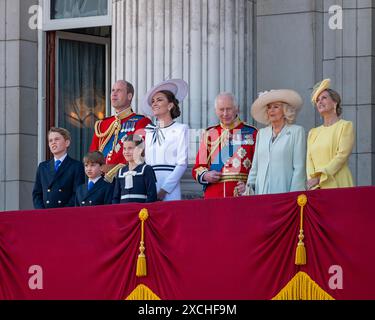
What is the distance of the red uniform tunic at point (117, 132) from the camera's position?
661 inches

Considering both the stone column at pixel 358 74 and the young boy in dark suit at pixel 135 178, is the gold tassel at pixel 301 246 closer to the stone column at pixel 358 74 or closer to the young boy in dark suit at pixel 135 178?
the young boy in dark suit at pixel 135 178

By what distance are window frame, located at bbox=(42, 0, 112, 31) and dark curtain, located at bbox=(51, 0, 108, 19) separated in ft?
0.18

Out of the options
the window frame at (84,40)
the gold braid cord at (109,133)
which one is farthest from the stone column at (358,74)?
the window frame at (84,40)

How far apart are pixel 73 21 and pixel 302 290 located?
7285mm

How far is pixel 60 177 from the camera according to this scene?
16734mm

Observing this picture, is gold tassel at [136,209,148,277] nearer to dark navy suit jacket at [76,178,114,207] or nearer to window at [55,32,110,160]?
dark navy suit jacket at [76,178,114,207]

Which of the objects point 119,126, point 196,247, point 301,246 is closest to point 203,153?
point 119,126

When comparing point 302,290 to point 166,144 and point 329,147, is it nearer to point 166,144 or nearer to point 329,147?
point 329,147

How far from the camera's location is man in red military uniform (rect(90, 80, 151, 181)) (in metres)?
16.8

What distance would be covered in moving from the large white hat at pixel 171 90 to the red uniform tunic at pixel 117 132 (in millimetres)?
117

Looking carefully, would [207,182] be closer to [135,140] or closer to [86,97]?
[135,140]

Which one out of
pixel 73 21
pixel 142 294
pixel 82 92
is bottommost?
pixel 142 294
